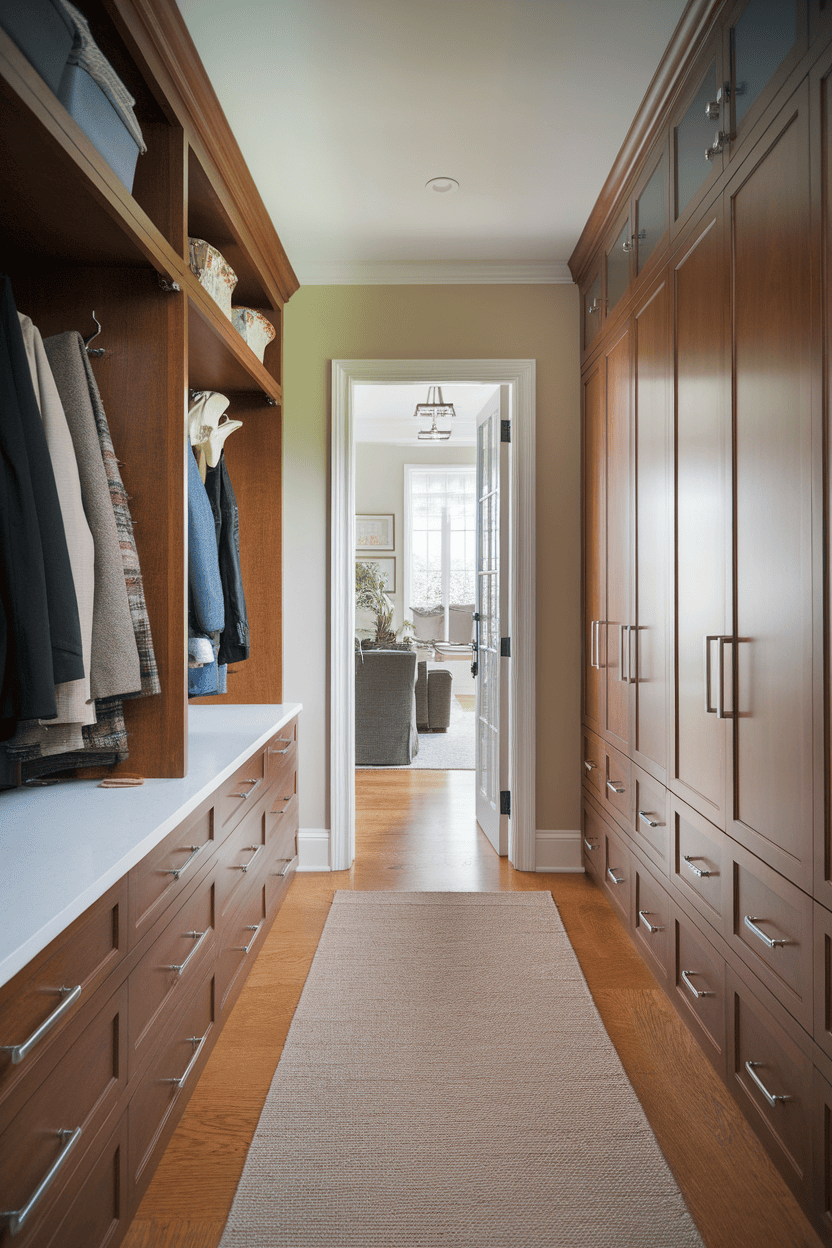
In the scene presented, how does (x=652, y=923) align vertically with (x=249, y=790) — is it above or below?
below

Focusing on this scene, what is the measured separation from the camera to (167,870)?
5.08 ft

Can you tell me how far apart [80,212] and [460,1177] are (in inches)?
86.0

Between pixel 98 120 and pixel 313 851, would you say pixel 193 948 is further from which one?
pixel 98 120

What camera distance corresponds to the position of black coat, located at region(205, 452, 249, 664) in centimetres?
270

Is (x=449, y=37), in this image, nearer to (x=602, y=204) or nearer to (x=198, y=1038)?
(x=602, y=204)

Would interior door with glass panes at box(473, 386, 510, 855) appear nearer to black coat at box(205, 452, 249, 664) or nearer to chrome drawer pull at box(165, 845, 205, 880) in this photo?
black coat at box(205, 452, 249, 664)

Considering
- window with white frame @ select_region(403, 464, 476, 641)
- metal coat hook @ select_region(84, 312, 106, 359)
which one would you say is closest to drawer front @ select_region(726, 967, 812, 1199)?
metal coat hook @ select_region(84, 312, 106, 359)

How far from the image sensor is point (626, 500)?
2.60 m

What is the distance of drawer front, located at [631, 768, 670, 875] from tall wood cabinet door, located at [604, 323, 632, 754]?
0.20m

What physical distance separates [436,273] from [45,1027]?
126 inches

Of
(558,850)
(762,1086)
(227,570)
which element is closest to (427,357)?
(227,570)

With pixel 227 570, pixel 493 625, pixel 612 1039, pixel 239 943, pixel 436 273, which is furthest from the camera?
pixel 493 625

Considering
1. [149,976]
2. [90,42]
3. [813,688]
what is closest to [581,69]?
[90,42]

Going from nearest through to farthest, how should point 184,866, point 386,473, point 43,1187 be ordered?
point 43,1187 < point 184,866 < point 386,473
